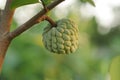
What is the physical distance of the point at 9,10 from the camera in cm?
156

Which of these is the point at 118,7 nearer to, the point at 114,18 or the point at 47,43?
the point at 114,18

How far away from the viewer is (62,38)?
1.78m

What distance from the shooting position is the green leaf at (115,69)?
5.18 ft

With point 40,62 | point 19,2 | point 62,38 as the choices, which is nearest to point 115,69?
point 62,38

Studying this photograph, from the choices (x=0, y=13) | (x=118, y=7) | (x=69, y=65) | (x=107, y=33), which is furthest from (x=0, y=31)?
(x=118, y=7)

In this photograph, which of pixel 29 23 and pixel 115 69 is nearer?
pixel 29 23

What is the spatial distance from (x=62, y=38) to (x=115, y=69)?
283 millimetres

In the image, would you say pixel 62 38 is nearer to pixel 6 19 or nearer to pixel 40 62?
pixel 6 19

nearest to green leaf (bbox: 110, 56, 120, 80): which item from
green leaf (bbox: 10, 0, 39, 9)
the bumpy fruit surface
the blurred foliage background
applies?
the bumpy fruit surface

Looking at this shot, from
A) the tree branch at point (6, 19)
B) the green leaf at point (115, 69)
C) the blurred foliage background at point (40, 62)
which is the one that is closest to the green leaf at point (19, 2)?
the tree branch at point (6, 19)

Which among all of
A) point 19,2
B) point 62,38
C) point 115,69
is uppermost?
point 19,2

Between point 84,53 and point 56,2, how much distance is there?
2395mm

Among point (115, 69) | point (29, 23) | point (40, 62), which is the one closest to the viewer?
point (29, 23)

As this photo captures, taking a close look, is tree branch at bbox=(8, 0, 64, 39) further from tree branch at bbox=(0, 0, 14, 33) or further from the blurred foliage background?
the blurred foliage background
